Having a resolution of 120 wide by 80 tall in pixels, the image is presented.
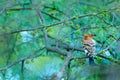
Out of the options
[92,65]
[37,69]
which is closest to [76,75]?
[92,65]

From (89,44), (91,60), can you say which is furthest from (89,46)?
(91,60)

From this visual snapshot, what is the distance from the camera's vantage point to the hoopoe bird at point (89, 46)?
310 centimetres

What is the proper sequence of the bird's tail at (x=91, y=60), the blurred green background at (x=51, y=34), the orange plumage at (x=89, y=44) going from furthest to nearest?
the blurred green background at (x=51, y=34), the orange plumage at (x=89, y=44), the bird's tail at (x=91, y=60)

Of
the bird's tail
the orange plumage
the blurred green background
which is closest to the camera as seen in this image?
the bird's tail

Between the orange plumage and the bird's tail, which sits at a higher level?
the orange plumage

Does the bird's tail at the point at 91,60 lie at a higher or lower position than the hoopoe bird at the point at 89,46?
lower

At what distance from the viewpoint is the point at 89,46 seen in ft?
10.6

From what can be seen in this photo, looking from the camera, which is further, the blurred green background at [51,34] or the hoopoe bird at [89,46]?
the blurred green background at [51,34]

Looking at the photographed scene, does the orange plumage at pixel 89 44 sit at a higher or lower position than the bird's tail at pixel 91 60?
higher

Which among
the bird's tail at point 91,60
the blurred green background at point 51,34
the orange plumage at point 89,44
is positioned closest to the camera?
the bird's tail at point 91,60

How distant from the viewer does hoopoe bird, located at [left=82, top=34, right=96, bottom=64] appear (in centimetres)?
310

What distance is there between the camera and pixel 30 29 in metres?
3.32

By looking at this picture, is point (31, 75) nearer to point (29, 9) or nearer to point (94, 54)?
point (29, 9)

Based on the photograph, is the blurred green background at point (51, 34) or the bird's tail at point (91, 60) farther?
the blurred green background at point (51, 34)
